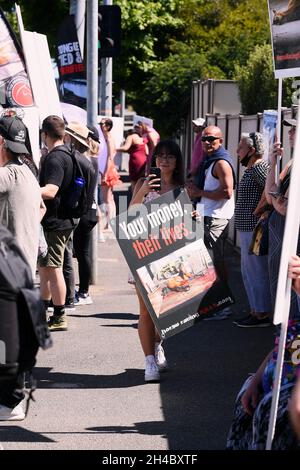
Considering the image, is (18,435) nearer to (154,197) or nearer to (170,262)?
(170,262)

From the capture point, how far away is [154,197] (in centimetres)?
730

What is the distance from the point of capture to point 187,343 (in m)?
8.71

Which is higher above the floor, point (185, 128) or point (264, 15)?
point (264, 15)

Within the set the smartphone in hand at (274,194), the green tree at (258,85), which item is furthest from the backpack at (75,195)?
the green tree at (258,85)

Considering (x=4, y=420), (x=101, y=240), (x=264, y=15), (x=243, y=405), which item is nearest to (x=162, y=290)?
(x=4, y=420)

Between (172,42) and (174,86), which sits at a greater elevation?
(172,42)

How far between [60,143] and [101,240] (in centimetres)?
745

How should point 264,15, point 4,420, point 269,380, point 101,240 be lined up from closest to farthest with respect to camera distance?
point 269,380 → point 4,420 → point 101,240 → point 264,15

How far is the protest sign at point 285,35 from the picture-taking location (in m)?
6.82

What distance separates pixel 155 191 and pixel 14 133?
130cm

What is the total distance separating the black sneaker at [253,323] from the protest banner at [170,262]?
2296 mm

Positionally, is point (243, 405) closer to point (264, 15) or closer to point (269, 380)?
point (269, 380)

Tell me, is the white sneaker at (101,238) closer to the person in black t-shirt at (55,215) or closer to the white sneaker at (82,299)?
the white sneaker at (82,299)

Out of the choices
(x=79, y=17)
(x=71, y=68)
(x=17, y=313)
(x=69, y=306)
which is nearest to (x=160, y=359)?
(x=69, y=306)
